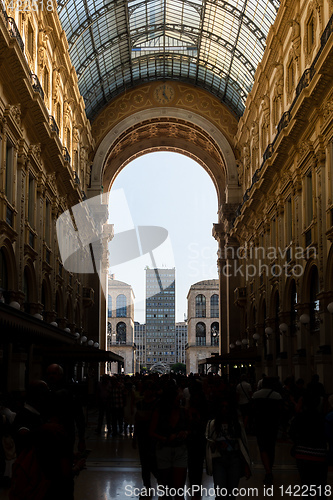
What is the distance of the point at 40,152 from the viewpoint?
28.3 meters

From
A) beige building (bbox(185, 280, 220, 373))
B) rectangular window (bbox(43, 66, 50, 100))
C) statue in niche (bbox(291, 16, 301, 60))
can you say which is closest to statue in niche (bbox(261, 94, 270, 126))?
statue in niche (bbox(291, 16, 301, 60))

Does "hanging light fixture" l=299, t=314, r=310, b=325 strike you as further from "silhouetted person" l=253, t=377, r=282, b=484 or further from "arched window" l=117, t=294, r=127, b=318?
"arched window" l=117, t=294, r=127, b=318

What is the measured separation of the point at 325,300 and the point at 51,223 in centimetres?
1524

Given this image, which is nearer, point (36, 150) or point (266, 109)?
point (36, 150)

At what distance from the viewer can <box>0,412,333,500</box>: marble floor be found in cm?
994

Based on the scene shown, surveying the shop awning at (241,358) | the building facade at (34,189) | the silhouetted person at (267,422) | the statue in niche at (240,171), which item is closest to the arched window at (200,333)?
the statue in niche at (240,171)

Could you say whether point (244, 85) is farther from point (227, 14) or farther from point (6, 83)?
point (6, 83)

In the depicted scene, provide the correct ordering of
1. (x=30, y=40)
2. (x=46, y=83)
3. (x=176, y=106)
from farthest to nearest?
(x=176, y=106), (x=46, y=83), (x=30, y=40)

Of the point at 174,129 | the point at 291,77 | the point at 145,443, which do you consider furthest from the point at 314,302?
the point at 174,129

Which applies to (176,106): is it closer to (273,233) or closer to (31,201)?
(273,233)

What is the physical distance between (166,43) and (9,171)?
2805 cm

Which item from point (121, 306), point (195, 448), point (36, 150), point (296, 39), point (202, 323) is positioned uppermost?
point (296, 39)

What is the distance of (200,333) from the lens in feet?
337

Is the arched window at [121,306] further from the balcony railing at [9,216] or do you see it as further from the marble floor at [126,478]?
the marble floor at [126,478]
